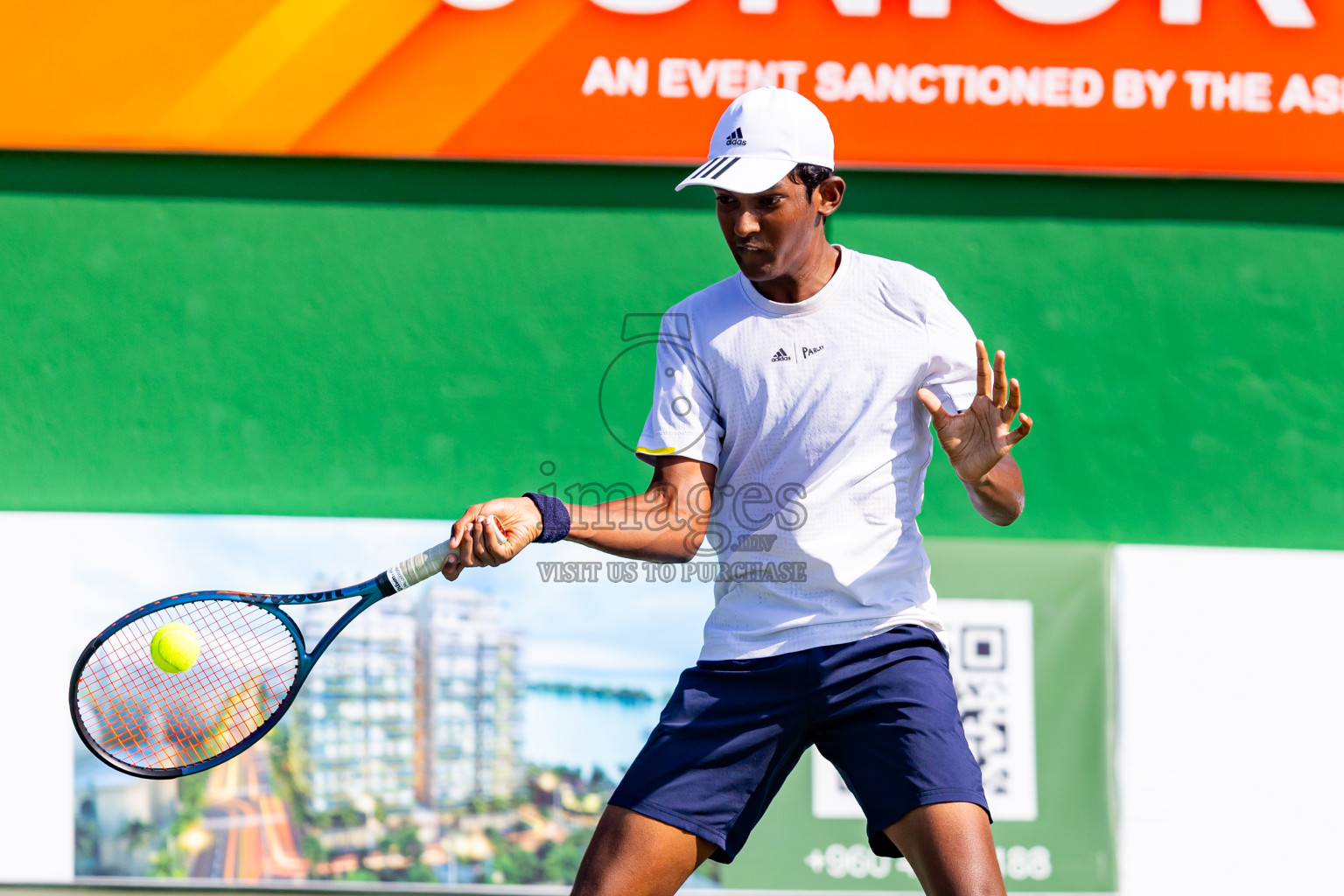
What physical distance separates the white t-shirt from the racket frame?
680 millimetres

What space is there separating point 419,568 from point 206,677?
0.92 meters

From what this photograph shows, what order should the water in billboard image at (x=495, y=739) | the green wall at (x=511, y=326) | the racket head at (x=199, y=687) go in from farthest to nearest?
the green wall at (x=511, y=326) → the water in billboard image at (x=495, y=739) → the racket head at (x=199, y=687)

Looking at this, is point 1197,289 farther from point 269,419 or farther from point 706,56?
point 269,419

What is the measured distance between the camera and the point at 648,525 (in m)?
2.75

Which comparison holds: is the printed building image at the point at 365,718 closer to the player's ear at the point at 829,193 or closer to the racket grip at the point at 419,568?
the racket grip at the point at 419,568

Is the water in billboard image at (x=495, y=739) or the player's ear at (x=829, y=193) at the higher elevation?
the player's ear at (x=829, y=193)

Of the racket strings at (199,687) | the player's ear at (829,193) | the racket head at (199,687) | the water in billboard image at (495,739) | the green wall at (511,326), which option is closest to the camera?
the player's ear at (829,193)

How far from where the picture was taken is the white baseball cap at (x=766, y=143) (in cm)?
264

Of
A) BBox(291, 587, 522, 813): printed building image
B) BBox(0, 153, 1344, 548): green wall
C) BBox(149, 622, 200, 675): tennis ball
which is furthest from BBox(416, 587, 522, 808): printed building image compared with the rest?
BBox(149, 622, 200, 675): tennis ball

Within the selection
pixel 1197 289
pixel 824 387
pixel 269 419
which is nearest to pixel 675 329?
pixel 824 387

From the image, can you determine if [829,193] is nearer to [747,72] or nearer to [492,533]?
[492,533]

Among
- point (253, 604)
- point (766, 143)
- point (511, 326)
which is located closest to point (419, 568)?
point (253, 604)

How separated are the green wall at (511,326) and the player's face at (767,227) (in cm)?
244

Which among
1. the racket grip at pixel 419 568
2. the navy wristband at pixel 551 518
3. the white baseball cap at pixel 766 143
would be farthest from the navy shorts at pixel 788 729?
the white baseball cap at pixel 766 143
